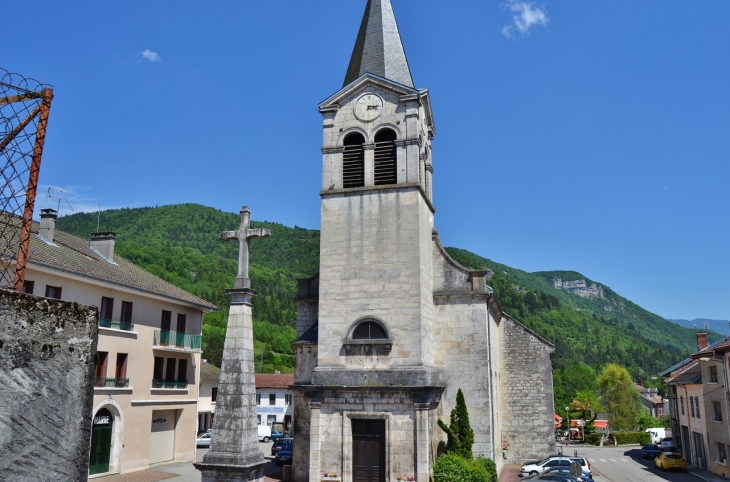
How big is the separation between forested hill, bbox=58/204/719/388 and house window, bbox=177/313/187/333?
4083cm

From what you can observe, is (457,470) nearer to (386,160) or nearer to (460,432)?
(460,432)

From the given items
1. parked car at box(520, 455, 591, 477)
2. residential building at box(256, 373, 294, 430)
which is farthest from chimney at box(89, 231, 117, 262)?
residential building at box(256, 373, 294, 430)

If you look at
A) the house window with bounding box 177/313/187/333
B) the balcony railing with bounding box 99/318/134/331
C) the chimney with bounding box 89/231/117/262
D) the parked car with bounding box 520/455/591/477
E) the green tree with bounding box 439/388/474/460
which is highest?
the chimney with bounding box 89/231/117/262

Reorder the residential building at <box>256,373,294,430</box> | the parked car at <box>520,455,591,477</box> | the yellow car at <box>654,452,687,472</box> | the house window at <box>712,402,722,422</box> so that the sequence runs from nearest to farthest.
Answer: the parked car at <box>520,455,591,477</box> → the house window at <box>712,402,722,422</box> → the yellow car at <box>654,452,687,472</box> → the residential building at <box>256,373,294,430</box>

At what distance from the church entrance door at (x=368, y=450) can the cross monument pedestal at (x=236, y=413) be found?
9.40 metres

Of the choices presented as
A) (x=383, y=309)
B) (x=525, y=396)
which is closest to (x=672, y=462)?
(x=525, y=396)

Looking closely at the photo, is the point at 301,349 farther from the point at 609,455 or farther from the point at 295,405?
the point at 609,455

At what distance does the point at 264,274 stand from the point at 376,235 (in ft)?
334

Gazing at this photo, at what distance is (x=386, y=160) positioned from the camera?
26781 millimetres

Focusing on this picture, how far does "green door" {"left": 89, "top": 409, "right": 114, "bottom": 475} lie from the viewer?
2694cm

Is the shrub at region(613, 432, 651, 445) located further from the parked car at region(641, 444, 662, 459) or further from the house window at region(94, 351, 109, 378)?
the house window at region(94, 351, 109, 378)

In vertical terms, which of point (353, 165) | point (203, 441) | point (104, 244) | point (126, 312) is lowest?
point (203, 441)

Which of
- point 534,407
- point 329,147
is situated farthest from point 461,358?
point 329,147

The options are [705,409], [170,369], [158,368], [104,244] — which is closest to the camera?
[158,368]
